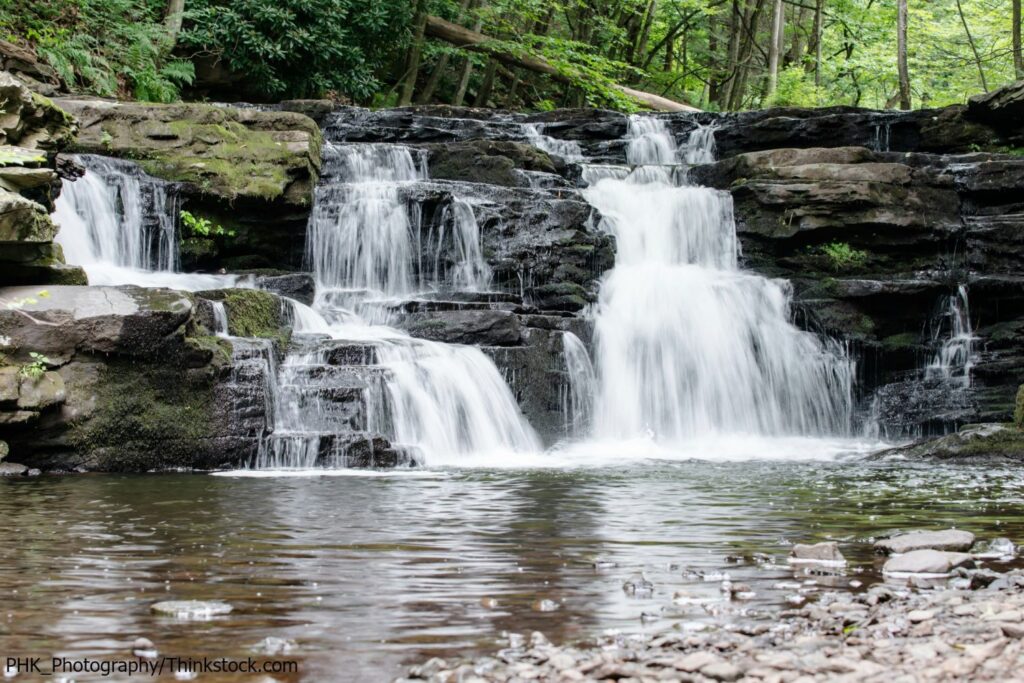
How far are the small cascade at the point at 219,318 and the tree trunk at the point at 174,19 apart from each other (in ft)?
38.3

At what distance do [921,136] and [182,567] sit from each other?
18.8m

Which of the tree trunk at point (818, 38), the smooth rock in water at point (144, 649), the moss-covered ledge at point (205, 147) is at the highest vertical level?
the tree trunk at point (818, 38)

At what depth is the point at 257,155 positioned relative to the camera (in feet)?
51.6

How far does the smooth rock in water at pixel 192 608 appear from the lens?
403 centimetres

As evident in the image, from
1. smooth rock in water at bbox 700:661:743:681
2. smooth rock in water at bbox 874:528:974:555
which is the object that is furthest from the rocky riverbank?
smooth rock in water at bbox 874:528:974:555

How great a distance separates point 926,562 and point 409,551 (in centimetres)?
259

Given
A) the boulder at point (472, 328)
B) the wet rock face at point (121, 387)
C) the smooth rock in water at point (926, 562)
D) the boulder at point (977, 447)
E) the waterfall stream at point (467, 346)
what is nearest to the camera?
the smooth rock in water at point (926, 562)

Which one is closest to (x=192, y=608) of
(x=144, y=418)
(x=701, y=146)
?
(x=144, y=418)

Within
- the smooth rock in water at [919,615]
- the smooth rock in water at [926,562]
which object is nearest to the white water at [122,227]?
the smooth rock in water at [926,562]

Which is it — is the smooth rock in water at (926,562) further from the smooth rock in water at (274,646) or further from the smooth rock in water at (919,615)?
the smooth rock in water at (274,646)

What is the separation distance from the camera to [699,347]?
48.8ft

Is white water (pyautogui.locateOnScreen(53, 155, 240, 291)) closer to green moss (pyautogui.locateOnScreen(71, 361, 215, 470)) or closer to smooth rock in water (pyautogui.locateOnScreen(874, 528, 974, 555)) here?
green moss (pyautogui.locateOnScreen(71, 361, 215, 470))

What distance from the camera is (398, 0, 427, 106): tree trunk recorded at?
81.1 ft

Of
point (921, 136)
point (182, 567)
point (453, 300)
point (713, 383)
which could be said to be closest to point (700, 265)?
point (713, 383)
